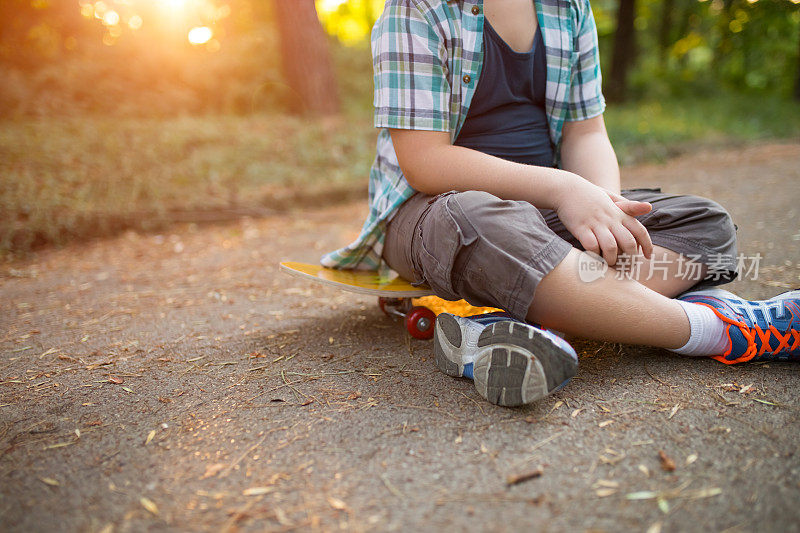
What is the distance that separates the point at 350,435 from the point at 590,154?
3.64 feet

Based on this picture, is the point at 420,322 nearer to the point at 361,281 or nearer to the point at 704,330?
the point at 361,281

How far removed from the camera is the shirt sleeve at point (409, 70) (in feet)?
4.83

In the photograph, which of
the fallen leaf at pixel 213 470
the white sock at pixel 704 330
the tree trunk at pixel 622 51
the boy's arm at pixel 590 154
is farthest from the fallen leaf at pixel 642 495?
the tree trunk at pixel 622 51

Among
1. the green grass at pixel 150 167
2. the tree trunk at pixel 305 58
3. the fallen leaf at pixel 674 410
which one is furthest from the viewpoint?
the tree trunk at pixel 305 58

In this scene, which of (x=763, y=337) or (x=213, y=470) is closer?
(x=213, y=470)

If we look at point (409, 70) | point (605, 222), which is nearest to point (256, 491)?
point (605, 222)

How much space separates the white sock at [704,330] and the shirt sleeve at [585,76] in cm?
70

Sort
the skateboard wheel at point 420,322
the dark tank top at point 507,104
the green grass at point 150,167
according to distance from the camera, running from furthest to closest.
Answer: the green grass at point 150,167
the skateboard wheel at point 420,322
the dark tank top at point 507,104

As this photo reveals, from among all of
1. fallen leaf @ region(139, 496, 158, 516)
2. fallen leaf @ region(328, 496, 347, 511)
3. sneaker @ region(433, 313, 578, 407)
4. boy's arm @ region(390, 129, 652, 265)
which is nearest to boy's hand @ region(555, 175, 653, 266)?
boy's arm @ region(390, 129, 652, 265)

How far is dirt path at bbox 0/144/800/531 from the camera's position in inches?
38.1

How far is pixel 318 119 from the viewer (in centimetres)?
593

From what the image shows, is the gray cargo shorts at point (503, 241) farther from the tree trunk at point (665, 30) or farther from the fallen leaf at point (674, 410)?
the tree trunk at point (665, 30)

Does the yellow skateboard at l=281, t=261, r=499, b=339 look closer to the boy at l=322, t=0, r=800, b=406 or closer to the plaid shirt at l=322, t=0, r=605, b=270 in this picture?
the boy at l=322, t=0, r=800, b=406

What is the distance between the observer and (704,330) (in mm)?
1373
